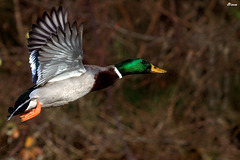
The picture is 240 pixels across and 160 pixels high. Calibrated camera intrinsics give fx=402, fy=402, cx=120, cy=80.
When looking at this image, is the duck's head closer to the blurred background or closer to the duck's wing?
the duck's wing

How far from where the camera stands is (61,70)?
2.61m

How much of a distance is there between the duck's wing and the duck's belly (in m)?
0.04

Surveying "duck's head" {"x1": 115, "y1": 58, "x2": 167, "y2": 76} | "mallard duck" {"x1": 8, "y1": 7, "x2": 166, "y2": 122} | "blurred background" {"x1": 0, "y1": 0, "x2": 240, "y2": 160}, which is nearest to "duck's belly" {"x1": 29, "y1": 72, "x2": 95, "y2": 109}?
"mallard duck" {"x1": 8, "y1": 7, "x2": 166, "y2": 122}

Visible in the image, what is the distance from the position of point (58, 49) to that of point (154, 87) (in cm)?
340

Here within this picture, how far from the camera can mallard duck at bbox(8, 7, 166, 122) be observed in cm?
247

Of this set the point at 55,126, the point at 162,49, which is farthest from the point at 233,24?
the point at 55,126

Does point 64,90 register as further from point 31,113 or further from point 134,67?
point 134,67

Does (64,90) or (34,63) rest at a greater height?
(34,63)

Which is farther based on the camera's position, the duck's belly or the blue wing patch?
the blue wing patch

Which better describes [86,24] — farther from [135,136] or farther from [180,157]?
[180,157]

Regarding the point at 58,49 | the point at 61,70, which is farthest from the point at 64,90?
the point at 58,49

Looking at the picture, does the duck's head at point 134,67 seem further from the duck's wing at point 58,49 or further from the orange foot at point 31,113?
the orange foot at point 31,113

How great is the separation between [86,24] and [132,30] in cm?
81

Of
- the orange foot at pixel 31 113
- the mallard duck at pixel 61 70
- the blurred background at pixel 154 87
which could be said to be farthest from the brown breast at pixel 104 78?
the blurred background at pixel 154 87
